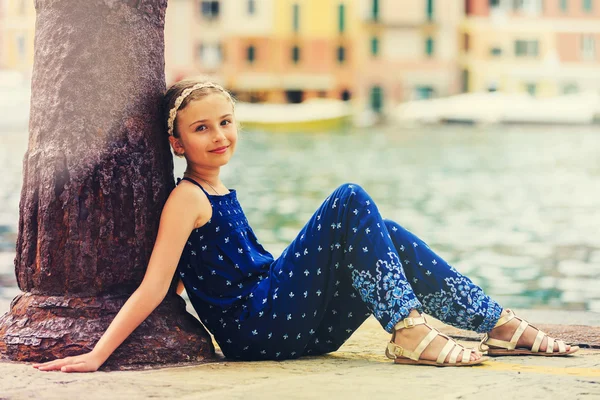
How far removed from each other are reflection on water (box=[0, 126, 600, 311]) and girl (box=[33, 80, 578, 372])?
3.00 metres

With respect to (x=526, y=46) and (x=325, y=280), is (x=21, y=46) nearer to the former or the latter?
(x=526, y=46)

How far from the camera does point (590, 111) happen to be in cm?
4853

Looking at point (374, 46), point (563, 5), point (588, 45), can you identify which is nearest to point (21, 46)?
point (374, 46)

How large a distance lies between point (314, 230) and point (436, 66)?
173ft

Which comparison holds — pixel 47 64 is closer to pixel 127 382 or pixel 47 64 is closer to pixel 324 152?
pixel 127 382

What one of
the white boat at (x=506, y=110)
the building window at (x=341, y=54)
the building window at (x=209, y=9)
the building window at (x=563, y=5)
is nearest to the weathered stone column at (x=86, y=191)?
the white boat at (x=506, y=110)

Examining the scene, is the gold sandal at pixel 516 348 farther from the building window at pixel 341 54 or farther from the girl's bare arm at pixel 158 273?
the building window at pixel 341 54

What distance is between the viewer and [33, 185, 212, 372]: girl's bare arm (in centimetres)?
317

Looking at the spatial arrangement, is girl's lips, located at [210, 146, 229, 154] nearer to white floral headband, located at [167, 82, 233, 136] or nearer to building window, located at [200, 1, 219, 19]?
white floral headband, located at [167, 82, 233, 136]

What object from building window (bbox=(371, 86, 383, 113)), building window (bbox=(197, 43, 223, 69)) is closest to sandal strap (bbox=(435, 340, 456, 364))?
building window (bbox=(371, 86, 383, 113))

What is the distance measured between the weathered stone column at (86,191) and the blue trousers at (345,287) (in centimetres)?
28

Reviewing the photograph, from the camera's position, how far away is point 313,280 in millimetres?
3326

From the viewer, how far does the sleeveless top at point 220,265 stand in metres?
3.38

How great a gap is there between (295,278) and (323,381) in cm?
41
